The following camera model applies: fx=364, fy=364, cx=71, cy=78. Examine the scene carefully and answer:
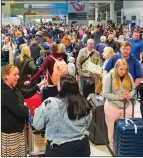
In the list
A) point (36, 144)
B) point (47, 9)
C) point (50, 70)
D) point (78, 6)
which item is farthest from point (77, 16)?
point (36, 144)

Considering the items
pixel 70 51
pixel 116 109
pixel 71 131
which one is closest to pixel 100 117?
pixel 116 109

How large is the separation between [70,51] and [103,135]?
5895mm

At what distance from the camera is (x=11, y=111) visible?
359 centimetres

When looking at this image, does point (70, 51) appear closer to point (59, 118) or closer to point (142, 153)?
point (142, 153)

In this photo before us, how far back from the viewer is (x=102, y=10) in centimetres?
4781

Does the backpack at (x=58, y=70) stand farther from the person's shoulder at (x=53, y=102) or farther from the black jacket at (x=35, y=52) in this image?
the black jacket at (x=35, y=52)

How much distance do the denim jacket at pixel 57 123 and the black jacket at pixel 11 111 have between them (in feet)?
1.34

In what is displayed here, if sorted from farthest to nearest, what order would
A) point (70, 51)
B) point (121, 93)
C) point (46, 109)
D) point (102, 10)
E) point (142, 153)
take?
point (102, 10), point (70, 51), point (121, 93), point (142, 153), point (46, 109)

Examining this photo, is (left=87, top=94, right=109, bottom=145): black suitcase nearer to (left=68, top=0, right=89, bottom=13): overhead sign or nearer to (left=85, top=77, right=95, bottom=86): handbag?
(left=85, top=77, right=95, bottom=86): handbag

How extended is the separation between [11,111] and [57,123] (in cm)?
63

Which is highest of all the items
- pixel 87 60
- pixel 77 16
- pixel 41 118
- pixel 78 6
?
pixel 78 6

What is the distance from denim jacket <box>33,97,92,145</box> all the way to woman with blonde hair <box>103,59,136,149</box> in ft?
5.13

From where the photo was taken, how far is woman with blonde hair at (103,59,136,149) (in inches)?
187

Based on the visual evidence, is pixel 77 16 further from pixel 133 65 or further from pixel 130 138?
pixel 130 138
